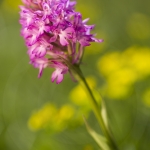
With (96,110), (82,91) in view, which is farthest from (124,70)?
(96,110)

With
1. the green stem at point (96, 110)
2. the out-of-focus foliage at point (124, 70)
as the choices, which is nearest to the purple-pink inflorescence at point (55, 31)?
the green stem at point (96, 110)

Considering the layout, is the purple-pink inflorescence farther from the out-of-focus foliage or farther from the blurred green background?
the out-of-focus foliage

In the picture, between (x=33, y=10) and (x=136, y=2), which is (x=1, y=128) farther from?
(x=136, y=2)

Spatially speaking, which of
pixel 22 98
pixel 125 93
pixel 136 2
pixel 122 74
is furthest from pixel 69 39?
pixel 136 2

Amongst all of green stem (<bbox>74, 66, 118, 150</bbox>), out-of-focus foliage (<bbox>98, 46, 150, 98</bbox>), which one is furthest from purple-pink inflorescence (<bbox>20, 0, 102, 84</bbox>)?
out-of-focus foliage (<bbox>98, 46, 150, 98</bbox>)

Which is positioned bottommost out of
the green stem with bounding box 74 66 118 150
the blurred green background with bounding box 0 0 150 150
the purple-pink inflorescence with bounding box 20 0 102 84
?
the blurred green background with bounding box 0 0 150 150

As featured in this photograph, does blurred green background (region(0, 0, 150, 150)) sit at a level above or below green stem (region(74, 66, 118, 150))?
below

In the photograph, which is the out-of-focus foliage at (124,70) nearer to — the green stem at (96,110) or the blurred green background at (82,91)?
the blurred green background at (82,91)
